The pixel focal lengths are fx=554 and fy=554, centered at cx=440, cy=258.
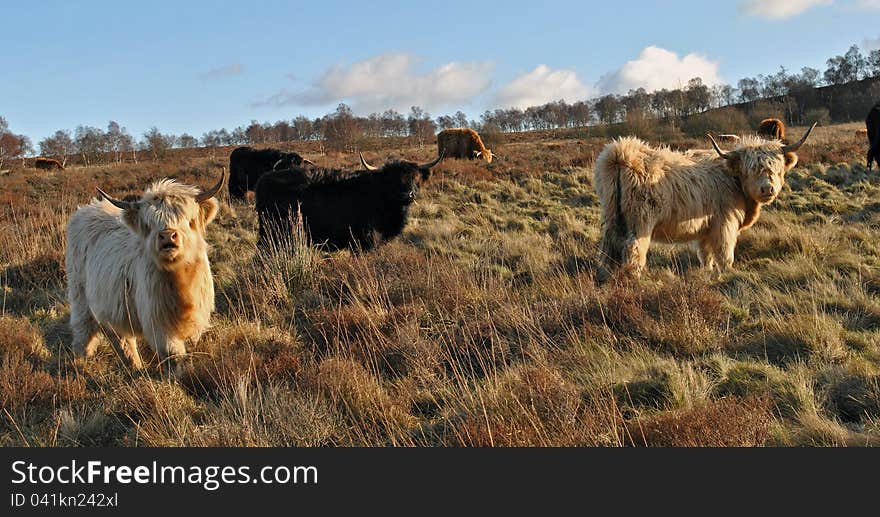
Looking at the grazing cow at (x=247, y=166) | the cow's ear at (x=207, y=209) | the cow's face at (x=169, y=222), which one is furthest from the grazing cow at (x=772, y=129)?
the cow's face at (x=169, y=222)

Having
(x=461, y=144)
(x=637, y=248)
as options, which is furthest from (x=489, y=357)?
(x=461, y=144)

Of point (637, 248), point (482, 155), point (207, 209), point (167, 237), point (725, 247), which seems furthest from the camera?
point (482, 155)

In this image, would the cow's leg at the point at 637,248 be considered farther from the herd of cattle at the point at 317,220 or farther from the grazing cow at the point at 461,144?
the grazing cow at the point at 461,144

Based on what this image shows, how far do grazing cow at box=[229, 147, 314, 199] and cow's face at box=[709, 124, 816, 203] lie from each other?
1076cm

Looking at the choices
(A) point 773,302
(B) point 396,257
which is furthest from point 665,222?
(B) point 396,257

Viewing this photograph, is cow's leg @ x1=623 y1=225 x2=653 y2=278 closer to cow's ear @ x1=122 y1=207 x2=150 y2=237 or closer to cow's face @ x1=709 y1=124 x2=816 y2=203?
cow's face @ x1=709 y1=124 x2=816 y2=203

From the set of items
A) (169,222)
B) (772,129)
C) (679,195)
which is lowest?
(679,195)

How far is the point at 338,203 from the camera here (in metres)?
8.28

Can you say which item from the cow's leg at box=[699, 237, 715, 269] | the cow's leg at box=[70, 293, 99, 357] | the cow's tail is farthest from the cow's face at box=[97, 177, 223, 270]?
the cow's leg at box=[699, 237, 715, 269]

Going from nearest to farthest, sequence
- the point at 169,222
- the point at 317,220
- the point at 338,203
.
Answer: the point at 169,222
the point at 317,220
the point at 338,203

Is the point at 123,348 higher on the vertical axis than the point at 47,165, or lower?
lower

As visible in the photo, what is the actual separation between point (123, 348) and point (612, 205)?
17.9 feet

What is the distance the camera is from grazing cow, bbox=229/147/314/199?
48.9 feet

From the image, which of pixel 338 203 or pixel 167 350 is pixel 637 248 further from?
pixel 167 350
